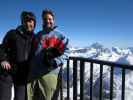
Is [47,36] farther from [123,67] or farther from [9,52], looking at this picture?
[123,67]

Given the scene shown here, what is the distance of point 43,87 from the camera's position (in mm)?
4207

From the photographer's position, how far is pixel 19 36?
4.19 meters

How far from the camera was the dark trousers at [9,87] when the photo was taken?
4229mm

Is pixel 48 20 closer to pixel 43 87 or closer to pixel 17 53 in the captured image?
pixel 17 53

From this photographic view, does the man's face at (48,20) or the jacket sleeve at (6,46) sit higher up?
the man's face at (48,20)

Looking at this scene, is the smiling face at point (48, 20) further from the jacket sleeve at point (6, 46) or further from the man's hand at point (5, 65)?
the man's hand at point (5, 65)

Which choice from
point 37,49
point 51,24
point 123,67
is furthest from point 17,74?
point 123,67

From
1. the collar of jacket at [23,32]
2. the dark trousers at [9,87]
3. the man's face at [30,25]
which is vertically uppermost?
the man's face at [30,25]

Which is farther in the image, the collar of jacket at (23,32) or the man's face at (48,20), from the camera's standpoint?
the collar of jacket at (23,32)

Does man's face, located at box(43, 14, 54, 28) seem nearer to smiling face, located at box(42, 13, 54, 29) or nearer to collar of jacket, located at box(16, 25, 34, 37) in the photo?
smiling face, located at box(42, 13, 54, 29)

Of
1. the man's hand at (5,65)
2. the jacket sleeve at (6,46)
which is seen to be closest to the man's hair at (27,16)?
the jacket sleeve at (6,46)

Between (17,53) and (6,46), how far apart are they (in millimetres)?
190

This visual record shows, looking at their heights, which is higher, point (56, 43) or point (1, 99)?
point (56, 43)

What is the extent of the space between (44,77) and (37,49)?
1.31 feet
